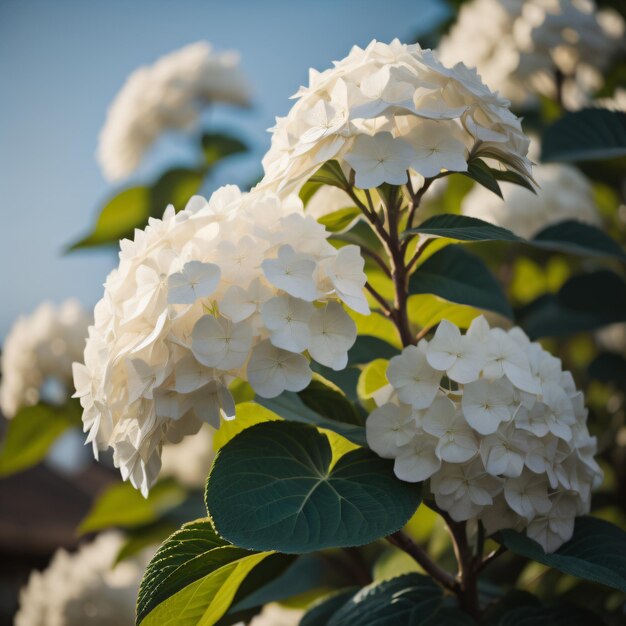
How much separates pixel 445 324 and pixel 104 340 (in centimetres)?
29

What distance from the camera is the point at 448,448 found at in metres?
0.66

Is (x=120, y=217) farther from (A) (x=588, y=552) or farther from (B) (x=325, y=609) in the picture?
(A) (x=588, y=552)

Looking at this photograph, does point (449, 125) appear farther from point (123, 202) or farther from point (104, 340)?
point (123, 202)

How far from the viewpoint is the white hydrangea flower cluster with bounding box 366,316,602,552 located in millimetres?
661

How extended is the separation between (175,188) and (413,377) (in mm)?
1336

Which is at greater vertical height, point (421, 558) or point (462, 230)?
point (462, 230)

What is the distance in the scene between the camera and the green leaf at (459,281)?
0.85 m

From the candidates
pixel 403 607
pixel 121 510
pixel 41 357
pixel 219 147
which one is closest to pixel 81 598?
pixel 121 510

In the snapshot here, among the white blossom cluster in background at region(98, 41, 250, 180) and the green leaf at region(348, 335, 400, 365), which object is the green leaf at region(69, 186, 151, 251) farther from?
the green leaf at region(348, 335, 400, 365)

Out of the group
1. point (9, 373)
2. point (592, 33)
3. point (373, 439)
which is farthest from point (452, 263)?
point (9, 373)

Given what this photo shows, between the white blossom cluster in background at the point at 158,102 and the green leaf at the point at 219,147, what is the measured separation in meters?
0.12

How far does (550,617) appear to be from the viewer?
803mm

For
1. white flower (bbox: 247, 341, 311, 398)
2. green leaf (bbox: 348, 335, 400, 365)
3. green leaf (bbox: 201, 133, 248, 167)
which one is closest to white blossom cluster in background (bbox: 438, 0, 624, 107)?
green leaf (bbox: 201, 133, 248, 167)

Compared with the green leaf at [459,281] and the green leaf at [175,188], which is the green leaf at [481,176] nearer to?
the green leaf at [459,281]
